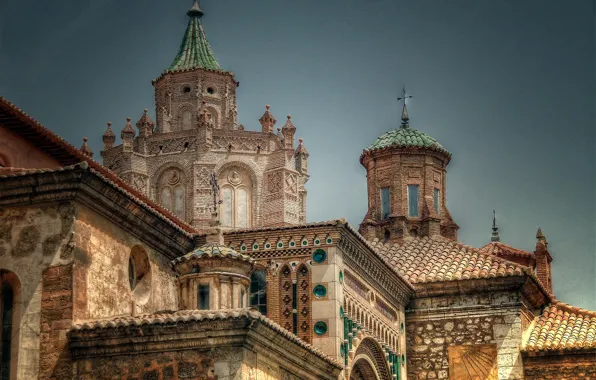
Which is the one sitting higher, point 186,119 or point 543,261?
point 186,119

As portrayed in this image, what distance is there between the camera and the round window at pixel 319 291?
26.4m

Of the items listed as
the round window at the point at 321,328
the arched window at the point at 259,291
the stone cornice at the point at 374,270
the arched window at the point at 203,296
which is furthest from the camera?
the stone cornice at the point at 374,270

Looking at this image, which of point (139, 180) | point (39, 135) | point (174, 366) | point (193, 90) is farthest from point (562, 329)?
point (193, 90)

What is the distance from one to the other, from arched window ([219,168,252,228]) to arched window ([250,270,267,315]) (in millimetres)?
52790

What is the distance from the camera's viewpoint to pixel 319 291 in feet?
86.7

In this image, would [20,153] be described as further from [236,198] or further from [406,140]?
[236,198]

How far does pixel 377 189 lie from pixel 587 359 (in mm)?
7399

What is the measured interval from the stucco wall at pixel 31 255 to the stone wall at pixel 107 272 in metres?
0.23

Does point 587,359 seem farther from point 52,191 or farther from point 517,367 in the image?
point 52,191

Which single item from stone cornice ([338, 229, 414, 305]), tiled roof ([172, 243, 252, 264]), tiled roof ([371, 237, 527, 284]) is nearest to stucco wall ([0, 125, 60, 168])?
tiled roof ([172, 243, 252, 264])

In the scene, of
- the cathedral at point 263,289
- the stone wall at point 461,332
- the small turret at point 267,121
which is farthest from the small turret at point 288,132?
the stone wall at point 461,332

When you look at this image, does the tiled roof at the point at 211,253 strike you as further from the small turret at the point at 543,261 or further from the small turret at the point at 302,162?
the small turret at the point at 302,162

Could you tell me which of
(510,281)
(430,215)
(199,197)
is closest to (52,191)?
(510,281)

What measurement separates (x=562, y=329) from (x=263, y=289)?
7.79 meters
